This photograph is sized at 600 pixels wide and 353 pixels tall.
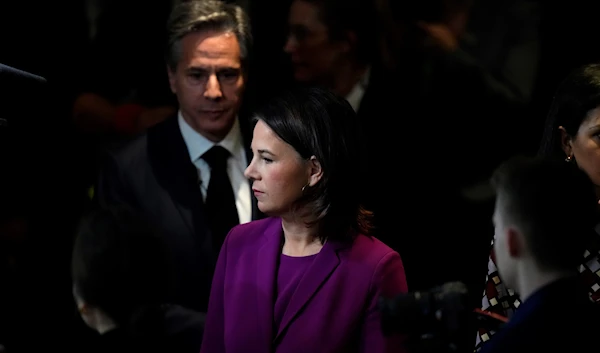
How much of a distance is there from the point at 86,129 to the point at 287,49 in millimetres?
866

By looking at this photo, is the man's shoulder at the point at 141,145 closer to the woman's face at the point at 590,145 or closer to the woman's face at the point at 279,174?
the woman's face at the point at 279,174

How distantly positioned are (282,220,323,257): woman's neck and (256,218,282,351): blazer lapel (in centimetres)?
3

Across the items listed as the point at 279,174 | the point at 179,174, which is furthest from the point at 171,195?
the point at 279,174

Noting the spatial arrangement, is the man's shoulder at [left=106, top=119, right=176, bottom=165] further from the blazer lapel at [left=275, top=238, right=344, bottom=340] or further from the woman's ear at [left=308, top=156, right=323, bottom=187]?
the blazer lapel at [left=275, top=238, right=344, bottom=340]

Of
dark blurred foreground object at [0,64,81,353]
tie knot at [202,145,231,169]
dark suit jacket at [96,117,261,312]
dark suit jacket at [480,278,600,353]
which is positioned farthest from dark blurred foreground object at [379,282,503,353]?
dark blurred foreground object at [0,64,81,353]

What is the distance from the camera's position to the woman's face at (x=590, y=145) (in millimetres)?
3529

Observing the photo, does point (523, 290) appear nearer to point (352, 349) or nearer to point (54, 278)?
point (352, 349)

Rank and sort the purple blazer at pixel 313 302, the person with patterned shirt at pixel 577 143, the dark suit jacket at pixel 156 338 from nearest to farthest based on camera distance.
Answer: the dark suit jacket at pixel 156 338 < the purple blazer at pixel 313 302 < the person with patterned shirt at pixel 577 143

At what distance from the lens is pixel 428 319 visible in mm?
2713

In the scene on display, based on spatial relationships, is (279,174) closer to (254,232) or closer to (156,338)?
(254,232)

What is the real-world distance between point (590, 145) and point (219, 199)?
128 centimetres

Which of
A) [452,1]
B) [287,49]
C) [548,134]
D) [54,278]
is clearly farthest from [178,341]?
[452,1]

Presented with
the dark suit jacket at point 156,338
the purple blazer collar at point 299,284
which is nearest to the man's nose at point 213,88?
the purple blazer collar at point 299,284

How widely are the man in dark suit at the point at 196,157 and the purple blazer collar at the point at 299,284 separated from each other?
69 centimetres
